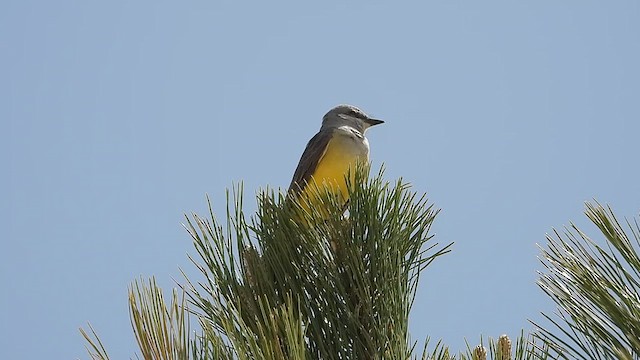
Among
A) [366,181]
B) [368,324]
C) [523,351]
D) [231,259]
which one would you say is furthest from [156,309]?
[523,351]

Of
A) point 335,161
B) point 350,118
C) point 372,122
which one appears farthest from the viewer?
point 372,122

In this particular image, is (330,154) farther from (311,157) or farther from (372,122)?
(372,122)

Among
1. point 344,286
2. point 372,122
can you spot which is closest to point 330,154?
point 372,122

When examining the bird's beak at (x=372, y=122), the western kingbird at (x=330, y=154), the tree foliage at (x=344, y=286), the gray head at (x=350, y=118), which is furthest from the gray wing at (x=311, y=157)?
the tree foliage at (x=344, y=286)

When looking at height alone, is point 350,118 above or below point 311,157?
above

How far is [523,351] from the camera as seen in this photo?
266cm

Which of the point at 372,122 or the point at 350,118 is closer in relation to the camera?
the point at 350,118

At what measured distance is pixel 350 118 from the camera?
6699 millimetres

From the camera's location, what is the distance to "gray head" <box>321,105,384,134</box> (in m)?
6.69

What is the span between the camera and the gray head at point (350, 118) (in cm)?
669

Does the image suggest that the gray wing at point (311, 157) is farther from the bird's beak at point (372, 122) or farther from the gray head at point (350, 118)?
the bird's beak at point (372, 122)

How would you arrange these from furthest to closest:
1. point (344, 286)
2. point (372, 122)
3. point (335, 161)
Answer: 1. point (372, 122)
2. point (335, 161)
3. point (344, 286)

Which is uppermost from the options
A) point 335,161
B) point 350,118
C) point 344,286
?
point 350,118

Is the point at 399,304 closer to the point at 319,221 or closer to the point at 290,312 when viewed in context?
the point at 319,221
